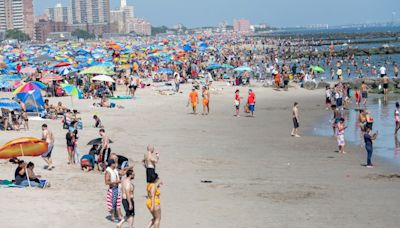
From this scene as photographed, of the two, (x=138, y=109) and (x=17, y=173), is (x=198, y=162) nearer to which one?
(x=17, y=173)

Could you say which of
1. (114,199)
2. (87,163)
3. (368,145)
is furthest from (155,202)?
(368,145)

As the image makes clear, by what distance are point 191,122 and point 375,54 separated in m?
55.2

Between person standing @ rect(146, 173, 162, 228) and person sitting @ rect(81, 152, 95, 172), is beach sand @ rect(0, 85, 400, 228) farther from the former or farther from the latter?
person standing @ rect(146, 173, 162, 228)

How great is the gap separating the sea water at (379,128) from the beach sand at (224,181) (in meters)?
0.62

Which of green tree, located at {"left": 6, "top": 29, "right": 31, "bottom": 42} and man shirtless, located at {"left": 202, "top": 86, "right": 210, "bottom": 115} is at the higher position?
man shirtless, located at {"left": 202, "top": 86, "right": 210, "bottom": 115}

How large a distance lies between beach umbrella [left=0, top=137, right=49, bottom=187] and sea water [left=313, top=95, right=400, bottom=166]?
817 centimetres

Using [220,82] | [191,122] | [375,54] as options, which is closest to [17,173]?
[191,122]

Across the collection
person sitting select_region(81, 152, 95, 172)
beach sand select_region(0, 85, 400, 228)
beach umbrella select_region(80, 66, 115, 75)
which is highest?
beach umbrella select_region(80, 66, 115, 75)

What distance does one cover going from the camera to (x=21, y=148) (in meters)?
12.4

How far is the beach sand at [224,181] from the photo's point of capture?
10.6 metres

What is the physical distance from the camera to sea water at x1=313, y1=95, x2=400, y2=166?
17.6 meters

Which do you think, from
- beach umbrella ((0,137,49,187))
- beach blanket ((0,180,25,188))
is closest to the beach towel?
beach umbrella ((0,137,49,187))

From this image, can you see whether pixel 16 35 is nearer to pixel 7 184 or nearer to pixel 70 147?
pixel 70 147

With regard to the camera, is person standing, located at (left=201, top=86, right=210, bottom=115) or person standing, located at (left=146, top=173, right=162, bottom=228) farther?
person standing, located at (left=201, top=86, right=210, bottom=115)
